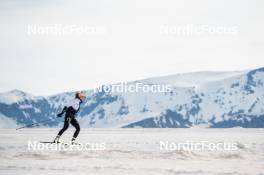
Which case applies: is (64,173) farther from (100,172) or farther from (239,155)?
(239,155)

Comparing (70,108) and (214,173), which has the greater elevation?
(70,108)

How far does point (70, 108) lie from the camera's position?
27281 mm

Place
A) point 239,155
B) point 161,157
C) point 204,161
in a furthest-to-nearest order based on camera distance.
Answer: point 239,155 → point 161,157 → point 204,161

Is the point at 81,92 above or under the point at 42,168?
above

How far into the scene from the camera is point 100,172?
19.1 m

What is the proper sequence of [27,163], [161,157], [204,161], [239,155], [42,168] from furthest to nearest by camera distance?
[239,155] < [161,157] < [204,161] < [27,163] < [42,168]

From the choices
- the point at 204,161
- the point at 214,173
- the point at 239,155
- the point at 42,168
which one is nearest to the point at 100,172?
the point at 42,168

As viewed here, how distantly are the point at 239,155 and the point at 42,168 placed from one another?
1361 cm

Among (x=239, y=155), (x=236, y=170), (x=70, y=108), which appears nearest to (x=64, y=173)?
(x=236, y=170)

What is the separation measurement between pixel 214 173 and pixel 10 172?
7526mm

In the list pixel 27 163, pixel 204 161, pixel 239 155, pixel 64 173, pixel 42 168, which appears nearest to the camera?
pixel 64 173

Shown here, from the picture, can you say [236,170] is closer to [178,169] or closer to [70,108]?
[178,169]

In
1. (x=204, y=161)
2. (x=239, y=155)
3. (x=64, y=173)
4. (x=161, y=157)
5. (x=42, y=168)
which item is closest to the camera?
(x=64, y=173)

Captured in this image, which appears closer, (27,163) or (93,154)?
(27,163)
